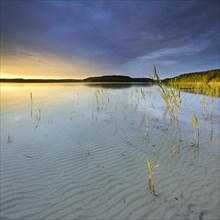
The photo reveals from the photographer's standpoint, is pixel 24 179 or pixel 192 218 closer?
pixel 192 218

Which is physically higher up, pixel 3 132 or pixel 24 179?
pixel 3 132

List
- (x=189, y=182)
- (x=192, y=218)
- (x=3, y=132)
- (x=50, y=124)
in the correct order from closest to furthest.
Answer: (x=192, y=218) → (x=189, y=182) → (x=3, y=132) → (x=50, y=124)

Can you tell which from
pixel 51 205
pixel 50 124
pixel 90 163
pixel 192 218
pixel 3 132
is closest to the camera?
pixel 192 218

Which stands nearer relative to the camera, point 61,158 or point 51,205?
point 51,205

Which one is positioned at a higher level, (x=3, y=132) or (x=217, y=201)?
(x=3, y=132)

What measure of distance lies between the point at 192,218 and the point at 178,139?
3.09 metres

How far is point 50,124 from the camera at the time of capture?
689cm

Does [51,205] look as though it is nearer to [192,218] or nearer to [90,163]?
[90,163]

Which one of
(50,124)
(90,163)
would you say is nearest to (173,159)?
(90,163)

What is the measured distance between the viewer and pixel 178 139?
5.22 metres

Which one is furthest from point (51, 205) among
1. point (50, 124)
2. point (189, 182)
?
point (50, 124)

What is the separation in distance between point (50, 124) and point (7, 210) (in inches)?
182

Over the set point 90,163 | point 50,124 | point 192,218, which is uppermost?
point 50,124

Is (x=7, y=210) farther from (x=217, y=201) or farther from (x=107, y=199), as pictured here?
(x=217, y=201)
